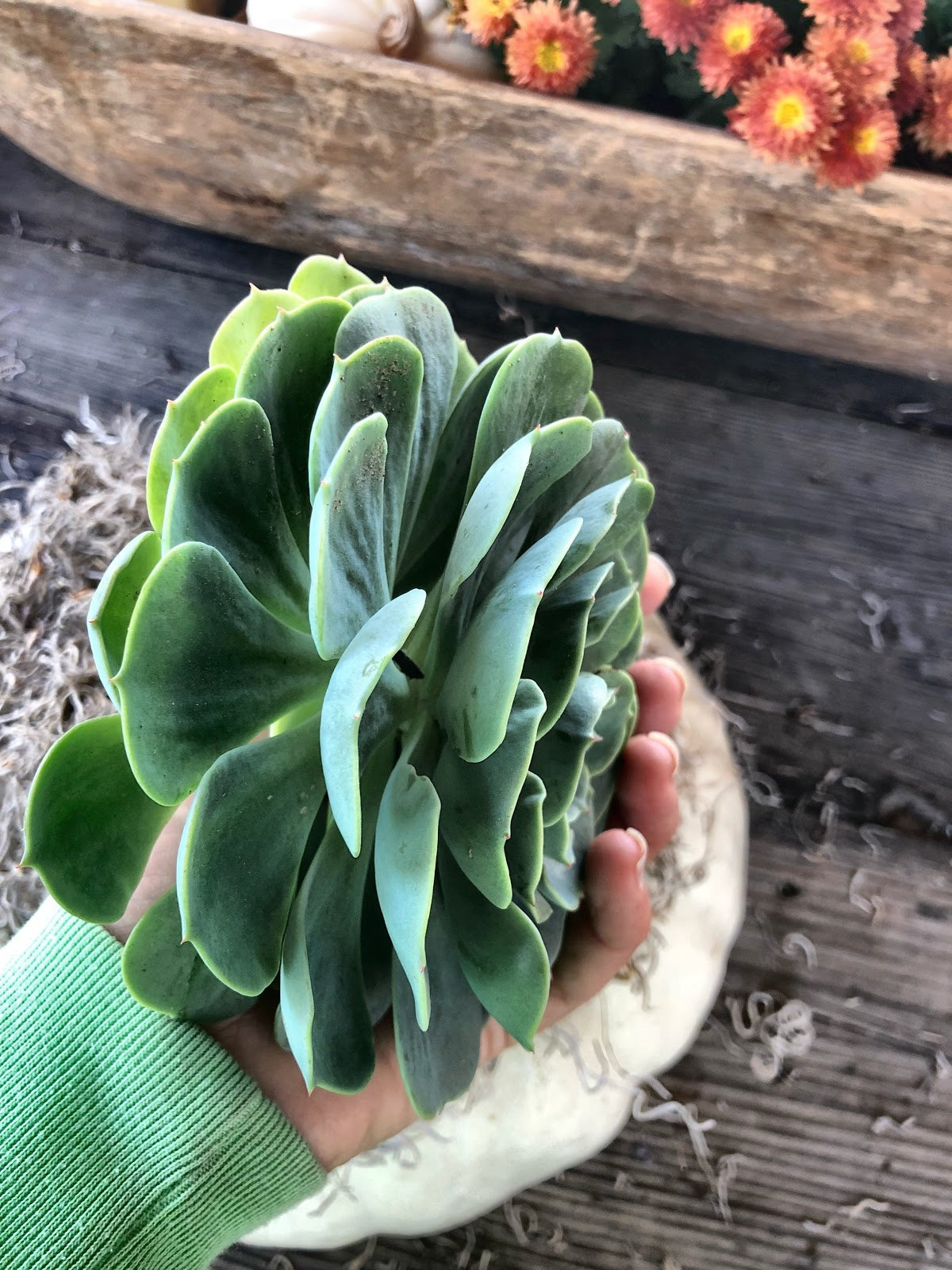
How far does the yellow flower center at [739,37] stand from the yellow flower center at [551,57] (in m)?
0.10

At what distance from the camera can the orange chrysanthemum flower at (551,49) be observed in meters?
0.56

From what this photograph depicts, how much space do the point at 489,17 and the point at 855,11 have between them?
23cm

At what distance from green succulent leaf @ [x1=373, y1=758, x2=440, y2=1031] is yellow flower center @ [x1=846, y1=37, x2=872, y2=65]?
1.79 feet

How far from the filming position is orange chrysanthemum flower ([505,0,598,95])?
1.84 ft

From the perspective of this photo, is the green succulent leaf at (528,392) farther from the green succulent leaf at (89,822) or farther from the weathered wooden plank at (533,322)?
the weathered wooden plank at (533,322)

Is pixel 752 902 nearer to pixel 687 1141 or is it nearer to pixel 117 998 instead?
pixel 687 1141

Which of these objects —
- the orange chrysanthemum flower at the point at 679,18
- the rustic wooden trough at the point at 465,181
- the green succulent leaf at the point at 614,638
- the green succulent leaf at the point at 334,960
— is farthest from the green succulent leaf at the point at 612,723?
the orange chrysanthemum flower at the point at 679,18

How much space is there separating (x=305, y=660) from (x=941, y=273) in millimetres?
503

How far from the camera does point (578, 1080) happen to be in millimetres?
516

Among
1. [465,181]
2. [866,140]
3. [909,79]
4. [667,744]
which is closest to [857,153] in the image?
[866,140]

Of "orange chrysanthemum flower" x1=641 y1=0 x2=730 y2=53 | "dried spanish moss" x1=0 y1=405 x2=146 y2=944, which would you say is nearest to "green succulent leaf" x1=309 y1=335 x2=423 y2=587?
"dried spanish moss" x1=0 y1=405 x2=146 y2=944

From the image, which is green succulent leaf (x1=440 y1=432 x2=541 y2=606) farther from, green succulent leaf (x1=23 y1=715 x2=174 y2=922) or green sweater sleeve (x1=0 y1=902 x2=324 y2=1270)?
green sweater sleeve (x1=0 y1=902 x2=324 y2=1270)

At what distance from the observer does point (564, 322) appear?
684mm

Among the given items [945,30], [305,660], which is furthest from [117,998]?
[945,30]
